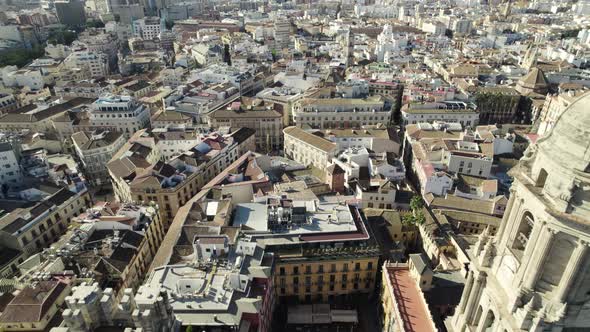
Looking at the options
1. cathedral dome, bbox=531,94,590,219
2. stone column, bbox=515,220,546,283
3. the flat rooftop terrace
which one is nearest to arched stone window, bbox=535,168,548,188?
cathedral dome, bbox=531,94,590,219

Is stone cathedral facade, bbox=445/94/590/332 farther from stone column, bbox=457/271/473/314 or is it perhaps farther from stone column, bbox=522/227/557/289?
stone column, bbox=457/271/473/314

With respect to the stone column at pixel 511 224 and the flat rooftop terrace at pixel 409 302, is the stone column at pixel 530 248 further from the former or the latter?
the flat rooftop terrace at pixel 409 302

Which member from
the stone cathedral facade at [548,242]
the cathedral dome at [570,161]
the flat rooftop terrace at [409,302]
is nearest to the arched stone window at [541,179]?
the stone cathedral facade at [548,242]

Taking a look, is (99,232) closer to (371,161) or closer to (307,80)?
(371,161)

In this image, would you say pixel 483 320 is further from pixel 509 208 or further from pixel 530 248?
pixel 509 208

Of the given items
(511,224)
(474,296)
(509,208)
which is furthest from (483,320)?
(509,208)
